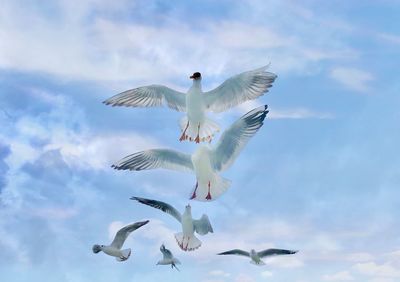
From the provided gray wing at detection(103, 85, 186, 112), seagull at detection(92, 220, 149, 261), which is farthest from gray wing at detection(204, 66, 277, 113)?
seagull at detection(92, 220, 149, 261)

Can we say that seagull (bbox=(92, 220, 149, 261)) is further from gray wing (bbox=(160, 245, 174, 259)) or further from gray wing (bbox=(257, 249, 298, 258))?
gray wing (bbox=(257, 249, 298, 258))

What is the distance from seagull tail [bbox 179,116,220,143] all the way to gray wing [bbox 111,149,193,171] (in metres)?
0.40

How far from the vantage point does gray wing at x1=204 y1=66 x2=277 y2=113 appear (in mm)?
14422

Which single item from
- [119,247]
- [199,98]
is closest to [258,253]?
[119,247]

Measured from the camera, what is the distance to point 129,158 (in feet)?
48.2

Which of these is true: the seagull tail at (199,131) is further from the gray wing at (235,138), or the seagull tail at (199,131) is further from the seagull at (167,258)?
the seagull at (167,258)

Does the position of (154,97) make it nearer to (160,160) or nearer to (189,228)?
(160,160)

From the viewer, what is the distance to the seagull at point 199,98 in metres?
14.5

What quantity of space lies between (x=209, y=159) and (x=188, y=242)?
2324 mm

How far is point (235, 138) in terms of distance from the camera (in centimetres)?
1387

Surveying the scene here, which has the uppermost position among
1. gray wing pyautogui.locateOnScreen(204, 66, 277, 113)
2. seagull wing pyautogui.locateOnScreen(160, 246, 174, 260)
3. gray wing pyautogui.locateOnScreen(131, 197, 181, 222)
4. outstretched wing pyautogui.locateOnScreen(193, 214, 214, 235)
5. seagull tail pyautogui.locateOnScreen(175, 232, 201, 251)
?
gray wing pyautogui.locateOnScreen(204, 66, 277, 113)

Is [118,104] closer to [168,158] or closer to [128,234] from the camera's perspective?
[168,158]

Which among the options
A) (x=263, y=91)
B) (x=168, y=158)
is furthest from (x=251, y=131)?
(x=168, y=158)

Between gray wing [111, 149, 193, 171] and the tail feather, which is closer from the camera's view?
the tail feather
